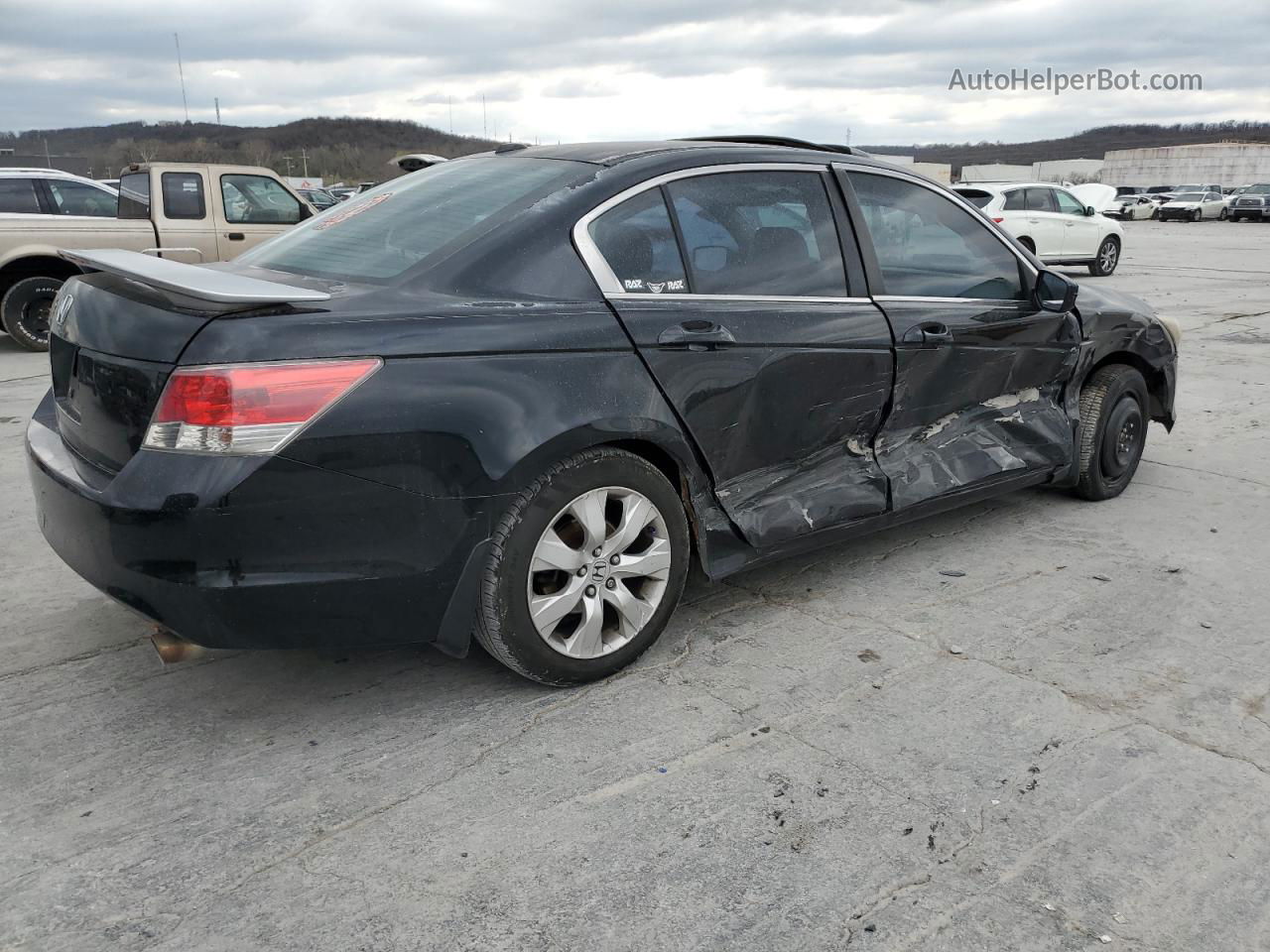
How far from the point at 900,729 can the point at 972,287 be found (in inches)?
82.3

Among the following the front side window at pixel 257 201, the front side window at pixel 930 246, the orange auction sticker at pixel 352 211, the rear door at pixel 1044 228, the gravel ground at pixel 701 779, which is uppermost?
the front side window at pixel 257 201

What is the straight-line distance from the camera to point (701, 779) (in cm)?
281

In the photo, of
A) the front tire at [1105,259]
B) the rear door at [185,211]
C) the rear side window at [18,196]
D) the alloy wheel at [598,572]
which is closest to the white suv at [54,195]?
the rear side window at [18,196]

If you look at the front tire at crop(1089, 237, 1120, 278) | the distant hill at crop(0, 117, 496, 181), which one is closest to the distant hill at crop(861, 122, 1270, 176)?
the distant hill at crop(0, 117, 496, 181)

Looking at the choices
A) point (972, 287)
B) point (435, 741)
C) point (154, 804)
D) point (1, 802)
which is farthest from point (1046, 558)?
point (1, 802)

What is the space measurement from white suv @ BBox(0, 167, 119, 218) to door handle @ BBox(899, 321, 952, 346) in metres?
10.1

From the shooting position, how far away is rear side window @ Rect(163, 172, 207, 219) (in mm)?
11352

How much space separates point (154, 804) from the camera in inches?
106

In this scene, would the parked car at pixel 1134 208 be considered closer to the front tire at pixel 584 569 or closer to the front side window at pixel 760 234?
the front side window at pixel 760 234

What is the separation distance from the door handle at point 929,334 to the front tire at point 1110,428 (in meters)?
1.30

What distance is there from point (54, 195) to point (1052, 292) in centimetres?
1068

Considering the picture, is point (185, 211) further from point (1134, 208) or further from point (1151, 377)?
point (1134, 208)

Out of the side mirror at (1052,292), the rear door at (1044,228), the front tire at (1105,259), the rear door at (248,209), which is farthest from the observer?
the front tire at (1105,259)

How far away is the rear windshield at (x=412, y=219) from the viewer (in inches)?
127
